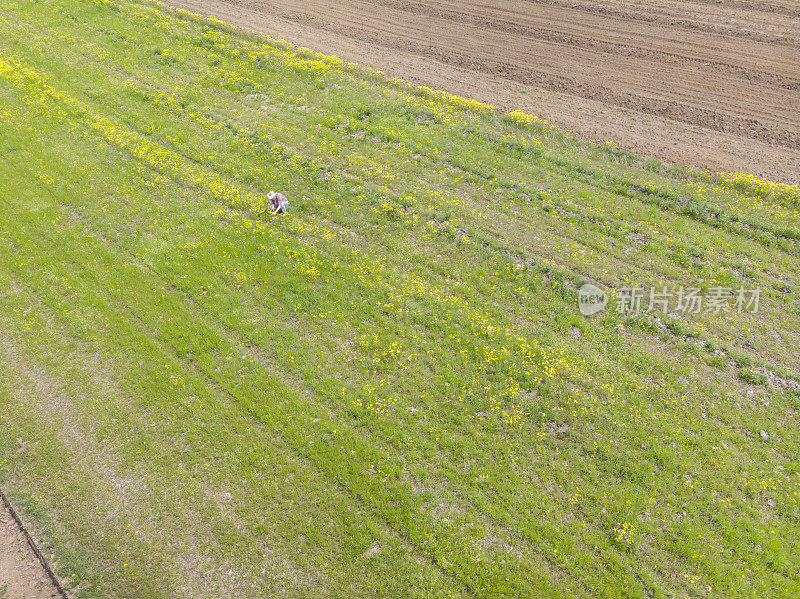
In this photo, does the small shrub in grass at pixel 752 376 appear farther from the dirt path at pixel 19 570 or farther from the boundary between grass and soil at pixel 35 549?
the dirt path at pixel 19 570

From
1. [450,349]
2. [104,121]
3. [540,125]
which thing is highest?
[540,125]

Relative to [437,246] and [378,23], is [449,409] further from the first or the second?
[378,23]

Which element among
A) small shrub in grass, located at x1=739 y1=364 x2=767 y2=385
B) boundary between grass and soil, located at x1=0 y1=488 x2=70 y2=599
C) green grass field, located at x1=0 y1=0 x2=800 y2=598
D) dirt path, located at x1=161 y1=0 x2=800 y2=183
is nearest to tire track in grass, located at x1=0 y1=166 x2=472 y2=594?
green grass field, located at x1=0 y1=0 x2=800 y2=598

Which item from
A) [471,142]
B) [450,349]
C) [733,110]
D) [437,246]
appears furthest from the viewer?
[733,110]

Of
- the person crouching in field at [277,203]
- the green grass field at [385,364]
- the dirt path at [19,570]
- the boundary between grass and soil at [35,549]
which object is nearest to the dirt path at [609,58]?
the green grass field at [385,364]

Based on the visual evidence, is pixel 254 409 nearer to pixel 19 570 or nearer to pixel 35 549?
pixel 35 549

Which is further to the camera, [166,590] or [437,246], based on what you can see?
[437,246]

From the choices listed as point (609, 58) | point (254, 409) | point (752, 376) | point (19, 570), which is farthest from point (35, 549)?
point (609, 58)

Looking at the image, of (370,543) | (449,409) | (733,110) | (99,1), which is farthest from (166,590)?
(99,1)
